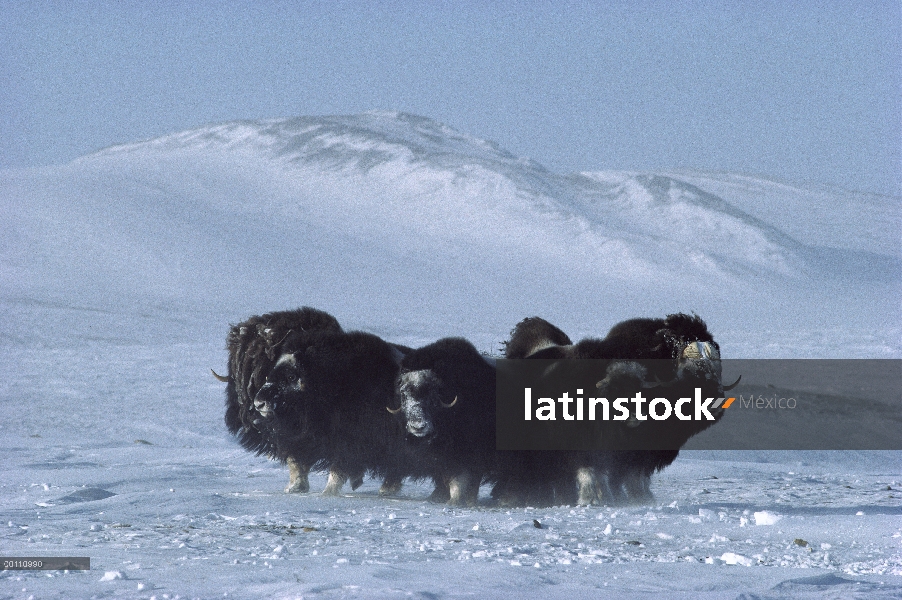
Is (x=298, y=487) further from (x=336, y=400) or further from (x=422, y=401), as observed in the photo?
(x=422, y=401)

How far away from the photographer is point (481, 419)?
285 inches

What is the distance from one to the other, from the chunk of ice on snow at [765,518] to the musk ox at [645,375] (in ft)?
3.17

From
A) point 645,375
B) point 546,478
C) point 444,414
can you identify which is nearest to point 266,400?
point 444,414

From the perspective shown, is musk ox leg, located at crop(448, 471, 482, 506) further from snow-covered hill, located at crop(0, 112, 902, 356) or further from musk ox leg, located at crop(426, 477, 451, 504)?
snow-covered hill, located at crop(0, 112, 902, 356)

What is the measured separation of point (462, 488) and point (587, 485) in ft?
2.63

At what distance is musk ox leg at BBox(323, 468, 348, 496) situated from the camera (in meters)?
7.69

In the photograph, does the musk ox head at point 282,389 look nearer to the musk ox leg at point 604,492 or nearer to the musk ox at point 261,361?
the musk ox at point 261,361

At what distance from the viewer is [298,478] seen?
789 cm

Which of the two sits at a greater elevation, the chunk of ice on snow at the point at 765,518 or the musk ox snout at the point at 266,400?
the musk ox snout at the point at 266,400

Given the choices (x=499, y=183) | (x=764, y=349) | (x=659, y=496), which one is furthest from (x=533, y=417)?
(x=499, y=183)

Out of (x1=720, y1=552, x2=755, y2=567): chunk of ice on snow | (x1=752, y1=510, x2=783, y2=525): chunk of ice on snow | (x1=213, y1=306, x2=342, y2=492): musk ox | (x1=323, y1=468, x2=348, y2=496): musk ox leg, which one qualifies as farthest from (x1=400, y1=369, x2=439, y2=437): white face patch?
(x1=720, y1=552, x2=755, y2=567): chunk of ice on snow

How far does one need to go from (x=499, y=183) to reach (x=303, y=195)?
789 cm

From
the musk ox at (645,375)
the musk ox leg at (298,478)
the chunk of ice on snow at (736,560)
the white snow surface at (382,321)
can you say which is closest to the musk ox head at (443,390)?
the white snow surface at (382,321)

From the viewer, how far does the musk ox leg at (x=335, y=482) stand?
769cm
